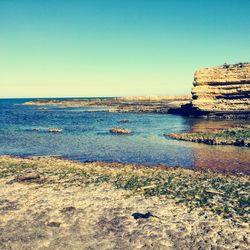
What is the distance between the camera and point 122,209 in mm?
13312

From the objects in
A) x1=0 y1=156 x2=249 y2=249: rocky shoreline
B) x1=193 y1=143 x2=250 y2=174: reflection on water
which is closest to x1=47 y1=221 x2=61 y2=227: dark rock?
x1=0 y1=156 x2=249 y2=249: rocky shoreline

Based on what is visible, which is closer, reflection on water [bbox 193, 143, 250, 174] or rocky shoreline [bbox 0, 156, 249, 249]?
rocky shoreline [bbox 0, 156, 249, 249]

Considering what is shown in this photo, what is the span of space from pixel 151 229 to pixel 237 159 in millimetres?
14470

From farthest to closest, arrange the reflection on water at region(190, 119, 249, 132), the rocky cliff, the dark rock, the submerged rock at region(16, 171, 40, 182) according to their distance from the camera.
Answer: the rocky cliff < the reflection on water at region(190, 119, 249, 132) < the submerged rock at region(16, 171, 40, 182) < the dark rock

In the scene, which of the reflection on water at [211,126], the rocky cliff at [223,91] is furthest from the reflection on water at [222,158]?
the rocky cliff at [223,91]

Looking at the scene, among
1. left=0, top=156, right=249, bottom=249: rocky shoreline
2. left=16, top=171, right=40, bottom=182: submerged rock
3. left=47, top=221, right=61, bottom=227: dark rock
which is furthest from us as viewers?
left=16, top=171, right=40, bottom=182: submerged rock

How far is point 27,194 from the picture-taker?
600 inches

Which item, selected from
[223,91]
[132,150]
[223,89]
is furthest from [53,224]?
[223,89]

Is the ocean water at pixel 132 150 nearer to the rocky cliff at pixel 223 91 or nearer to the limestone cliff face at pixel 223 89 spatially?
the rocky cliff at pixel 223 91

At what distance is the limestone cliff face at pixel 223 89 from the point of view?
59.5 metres

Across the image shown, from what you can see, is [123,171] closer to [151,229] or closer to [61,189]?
[61,189]

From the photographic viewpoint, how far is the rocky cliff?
59406 mm

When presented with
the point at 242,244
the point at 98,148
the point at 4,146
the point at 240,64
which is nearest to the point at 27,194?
the point at 242,244

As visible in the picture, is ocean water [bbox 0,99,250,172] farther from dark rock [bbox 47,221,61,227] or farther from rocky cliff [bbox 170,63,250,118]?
rocky cliff [bbox 170,63,250,118]
